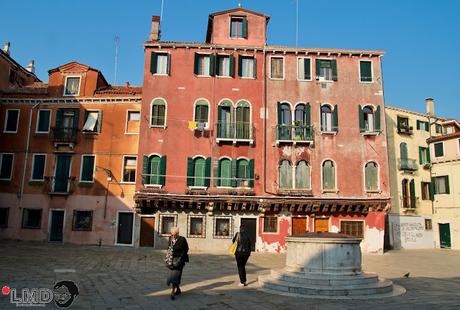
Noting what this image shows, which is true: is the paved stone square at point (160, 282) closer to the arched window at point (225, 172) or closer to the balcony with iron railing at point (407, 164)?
the arched window at point (225, 172)

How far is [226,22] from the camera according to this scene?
28578 millimetres

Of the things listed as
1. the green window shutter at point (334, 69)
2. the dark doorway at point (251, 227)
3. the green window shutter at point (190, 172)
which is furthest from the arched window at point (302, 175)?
the green window shutter at point (190, 172)

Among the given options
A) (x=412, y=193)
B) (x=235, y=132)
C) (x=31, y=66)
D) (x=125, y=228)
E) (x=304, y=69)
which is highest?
(x=31, y=66)

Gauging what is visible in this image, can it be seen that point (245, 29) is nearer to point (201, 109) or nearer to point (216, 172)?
point (201, 109)

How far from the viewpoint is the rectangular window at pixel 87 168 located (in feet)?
87.8

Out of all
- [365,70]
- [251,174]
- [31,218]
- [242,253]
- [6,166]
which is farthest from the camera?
[365,70]

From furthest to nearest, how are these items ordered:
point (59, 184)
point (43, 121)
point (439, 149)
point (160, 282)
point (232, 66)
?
point (439, 149)
point (43, 121)
point (232, 66)
point (59, 184)
point (160, 282)

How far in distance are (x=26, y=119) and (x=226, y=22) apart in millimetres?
15526

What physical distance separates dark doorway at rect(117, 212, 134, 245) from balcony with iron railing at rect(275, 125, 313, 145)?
35.5ft

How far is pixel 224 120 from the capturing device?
26906mm

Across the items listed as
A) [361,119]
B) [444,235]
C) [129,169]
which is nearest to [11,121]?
[129,169]

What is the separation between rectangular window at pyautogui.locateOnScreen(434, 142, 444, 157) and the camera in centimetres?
3388

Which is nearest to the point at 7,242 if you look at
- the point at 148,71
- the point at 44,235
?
the point at 44,235

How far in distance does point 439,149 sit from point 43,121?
31.3 meters
